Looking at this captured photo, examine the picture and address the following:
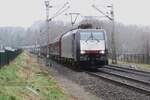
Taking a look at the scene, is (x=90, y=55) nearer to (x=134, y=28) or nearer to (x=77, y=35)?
(x=77, y=35)

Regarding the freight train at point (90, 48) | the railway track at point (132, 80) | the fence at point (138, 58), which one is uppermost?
the freight train at point (90, 48)

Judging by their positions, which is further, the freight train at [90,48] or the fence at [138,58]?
the fence at [138,58]

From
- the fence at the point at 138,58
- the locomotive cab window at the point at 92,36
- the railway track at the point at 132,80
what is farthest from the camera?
the fence at the point at 138,58

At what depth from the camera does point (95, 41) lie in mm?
36406

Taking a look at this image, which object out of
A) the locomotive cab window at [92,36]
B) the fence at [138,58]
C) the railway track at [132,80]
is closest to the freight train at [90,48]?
the locomotive cab window at [92,36]

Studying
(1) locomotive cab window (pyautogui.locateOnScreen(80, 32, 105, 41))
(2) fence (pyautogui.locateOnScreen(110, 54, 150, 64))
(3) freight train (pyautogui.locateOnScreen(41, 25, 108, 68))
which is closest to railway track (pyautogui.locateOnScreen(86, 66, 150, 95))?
(3) freight train (pyautogui.locateOnScreen(41, 25, 108, 68))

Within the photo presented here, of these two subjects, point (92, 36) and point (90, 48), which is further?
point (92, 36)

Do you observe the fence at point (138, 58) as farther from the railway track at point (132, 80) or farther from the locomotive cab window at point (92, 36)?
the railway track at point (132, 80)

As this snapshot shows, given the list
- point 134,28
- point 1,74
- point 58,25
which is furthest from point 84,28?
point 134,28

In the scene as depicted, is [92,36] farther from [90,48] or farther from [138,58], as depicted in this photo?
[138,58]

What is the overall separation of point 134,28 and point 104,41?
128950 millimetres

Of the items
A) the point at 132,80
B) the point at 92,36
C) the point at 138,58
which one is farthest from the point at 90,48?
the point at 138,58

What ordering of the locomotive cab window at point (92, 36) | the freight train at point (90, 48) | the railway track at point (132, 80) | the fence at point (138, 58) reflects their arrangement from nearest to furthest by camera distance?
the railway track at point (132, 80)
the freight train at point (90, 48)
the locomotive cab window at point (92, 36)
the fence at point (138, 58)

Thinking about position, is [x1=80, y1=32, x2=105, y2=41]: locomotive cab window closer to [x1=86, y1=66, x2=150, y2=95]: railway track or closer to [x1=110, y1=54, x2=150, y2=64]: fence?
[x1=86, y1=66, x2=150, y2=95]: railway track
